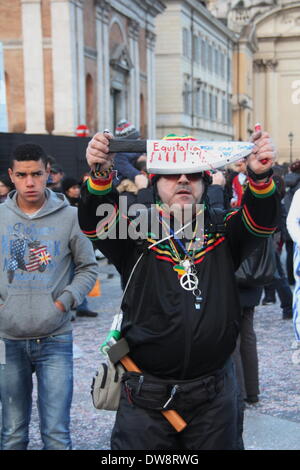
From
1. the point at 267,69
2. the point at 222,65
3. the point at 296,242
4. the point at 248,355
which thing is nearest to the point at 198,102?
the point at 222,65

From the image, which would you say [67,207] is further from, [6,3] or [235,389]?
[6,3]

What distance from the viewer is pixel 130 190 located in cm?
758

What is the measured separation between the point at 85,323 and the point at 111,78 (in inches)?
926

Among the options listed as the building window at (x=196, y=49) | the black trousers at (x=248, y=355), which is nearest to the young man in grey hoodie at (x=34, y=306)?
the black trousers at (x=248, y=355)

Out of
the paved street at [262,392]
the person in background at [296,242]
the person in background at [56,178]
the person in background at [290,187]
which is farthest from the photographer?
the person in background at [290,187]

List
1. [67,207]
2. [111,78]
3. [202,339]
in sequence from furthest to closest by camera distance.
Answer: [111,78] < [67,207] < [202,339]

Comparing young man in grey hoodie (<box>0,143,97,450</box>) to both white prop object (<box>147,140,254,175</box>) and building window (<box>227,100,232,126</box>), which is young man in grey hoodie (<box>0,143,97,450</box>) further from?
building window (<box>227,100,232,126</box>)

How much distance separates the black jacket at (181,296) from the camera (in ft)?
Result: 9.48

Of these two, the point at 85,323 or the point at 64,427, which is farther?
the point at 85,323

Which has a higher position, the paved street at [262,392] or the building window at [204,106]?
the building window at [204,106]

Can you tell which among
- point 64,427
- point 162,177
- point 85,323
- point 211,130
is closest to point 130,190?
point 85,323

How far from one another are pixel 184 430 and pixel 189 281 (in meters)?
0.62

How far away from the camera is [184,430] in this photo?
291cm

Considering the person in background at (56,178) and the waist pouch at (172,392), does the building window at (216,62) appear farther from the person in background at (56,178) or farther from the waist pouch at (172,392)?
the waist pouch at (172,392)
